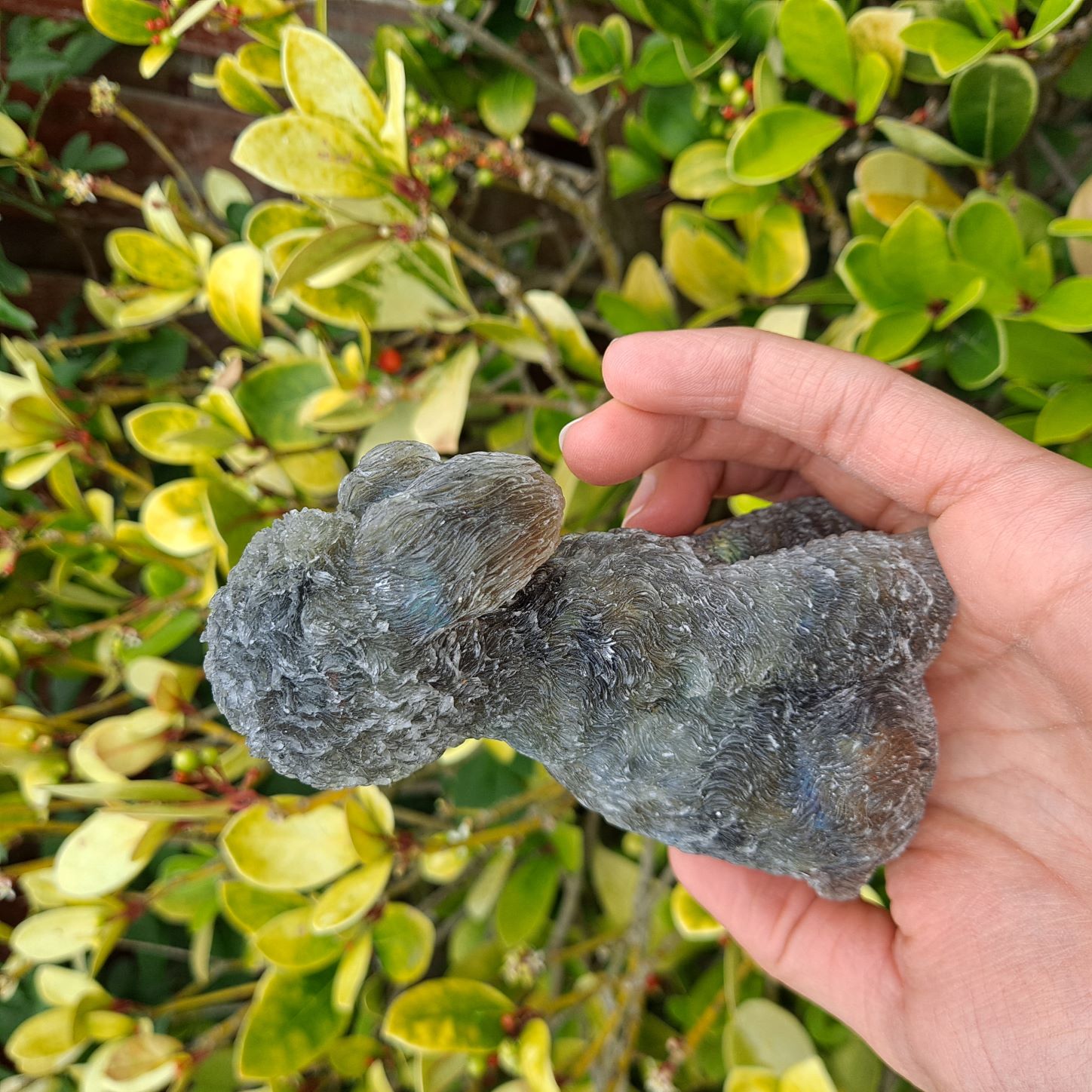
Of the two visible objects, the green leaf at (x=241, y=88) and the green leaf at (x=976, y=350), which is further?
the green leaf at (x=241, y=88)

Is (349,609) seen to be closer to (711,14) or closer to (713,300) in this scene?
(713,300)

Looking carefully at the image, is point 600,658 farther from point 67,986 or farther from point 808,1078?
point 67,986

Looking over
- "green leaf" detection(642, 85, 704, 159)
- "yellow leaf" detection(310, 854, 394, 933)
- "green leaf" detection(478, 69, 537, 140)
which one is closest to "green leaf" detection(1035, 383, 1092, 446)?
"green leaf" detection(642, 85, 704, 159)

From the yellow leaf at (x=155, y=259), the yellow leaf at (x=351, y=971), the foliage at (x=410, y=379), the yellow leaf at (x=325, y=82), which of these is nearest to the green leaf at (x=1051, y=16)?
the foliage at (x=410, y=379)

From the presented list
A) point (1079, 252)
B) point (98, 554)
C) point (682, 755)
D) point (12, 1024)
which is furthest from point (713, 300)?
point (12, 1024)

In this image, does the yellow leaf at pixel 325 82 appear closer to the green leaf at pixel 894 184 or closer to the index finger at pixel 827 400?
the index finger at pixel 827 400

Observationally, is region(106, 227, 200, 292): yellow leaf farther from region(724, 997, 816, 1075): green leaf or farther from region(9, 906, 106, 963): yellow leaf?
region(724, 997, 816, 1075): green leaf

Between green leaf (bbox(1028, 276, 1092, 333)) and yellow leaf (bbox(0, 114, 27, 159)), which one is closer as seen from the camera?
green leaf (bbox(1028, 276, 1092, 333))
